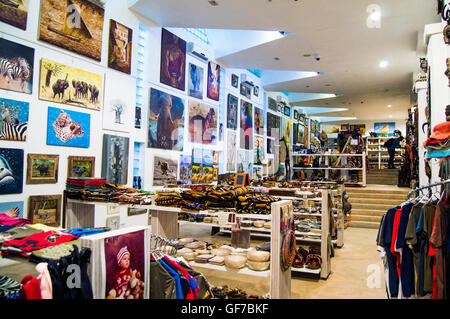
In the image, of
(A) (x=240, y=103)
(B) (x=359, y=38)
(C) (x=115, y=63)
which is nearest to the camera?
(C) (x=115, y=63)

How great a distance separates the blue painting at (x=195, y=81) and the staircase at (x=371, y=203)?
6.35m

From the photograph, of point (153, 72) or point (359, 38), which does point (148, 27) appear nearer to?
point (153, 72)

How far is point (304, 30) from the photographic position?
7711mm

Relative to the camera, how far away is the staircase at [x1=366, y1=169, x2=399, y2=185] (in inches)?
610

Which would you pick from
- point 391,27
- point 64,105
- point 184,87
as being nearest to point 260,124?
point 184,87

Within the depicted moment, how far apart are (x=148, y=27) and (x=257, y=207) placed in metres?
5.92

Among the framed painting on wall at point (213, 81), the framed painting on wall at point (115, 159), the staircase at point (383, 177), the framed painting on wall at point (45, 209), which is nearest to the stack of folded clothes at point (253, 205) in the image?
the framed painting on wall at point (45, 209)

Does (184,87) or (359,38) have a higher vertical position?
(359,38)

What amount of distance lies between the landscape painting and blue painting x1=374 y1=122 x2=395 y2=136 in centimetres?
2561

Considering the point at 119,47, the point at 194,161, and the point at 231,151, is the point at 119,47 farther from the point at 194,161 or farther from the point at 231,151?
the point at 231,151

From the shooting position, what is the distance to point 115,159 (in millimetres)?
6234

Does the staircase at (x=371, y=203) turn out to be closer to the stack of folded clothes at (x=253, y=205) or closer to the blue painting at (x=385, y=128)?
the stack of folded clothes at (x=253, y=205)

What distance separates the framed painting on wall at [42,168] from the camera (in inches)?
187

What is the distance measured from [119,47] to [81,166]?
2619 millimetres
